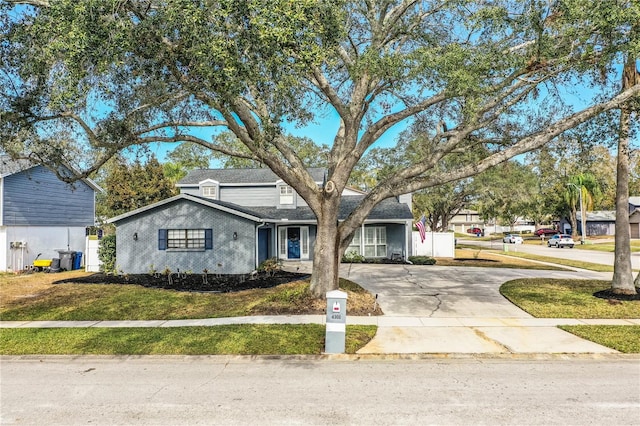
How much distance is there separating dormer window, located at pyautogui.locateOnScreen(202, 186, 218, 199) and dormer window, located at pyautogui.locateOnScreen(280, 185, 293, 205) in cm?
469

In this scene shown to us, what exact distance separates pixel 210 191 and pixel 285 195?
5384 mm

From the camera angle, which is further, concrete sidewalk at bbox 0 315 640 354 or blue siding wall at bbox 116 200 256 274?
blue siding wall at bbox 116 200 256 274

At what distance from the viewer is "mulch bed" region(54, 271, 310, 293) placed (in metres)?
15.7

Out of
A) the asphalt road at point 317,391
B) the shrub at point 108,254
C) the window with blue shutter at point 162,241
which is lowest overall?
the asphalt road at point 317,391

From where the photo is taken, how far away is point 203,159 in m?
50.4

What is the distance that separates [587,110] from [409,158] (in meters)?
24.9

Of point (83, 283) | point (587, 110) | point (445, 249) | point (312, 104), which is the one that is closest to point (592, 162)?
point (587, 110)

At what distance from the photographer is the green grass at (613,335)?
8.41 metres

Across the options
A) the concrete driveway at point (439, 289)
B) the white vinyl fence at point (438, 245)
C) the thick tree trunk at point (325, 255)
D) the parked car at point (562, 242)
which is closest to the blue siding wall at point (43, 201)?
the thick tree trunk at point (325, 255)

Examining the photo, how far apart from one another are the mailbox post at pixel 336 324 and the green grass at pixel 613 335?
5.75 m

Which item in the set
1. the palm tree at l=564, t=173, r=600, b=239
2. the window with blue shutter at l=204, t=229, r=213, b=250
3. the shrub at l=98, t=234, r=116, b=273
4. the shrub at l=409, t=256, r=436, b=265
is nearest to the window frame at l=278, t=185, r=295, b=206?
the shrub at l=409, t=256, r=436, b=265

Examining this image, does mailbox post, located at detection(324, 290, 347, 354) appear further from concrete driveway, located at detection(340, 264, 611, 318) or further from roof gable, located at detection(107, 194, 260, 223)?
roof gable, located at detection(107, 194, 260, 223)

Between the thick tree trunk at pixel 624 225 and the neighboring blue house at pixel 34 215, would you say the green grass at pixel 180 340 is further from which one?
the neighboring blue house at pixel 34 215

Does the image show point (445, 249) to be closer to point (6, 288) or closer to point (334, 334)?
point (334, 334)
